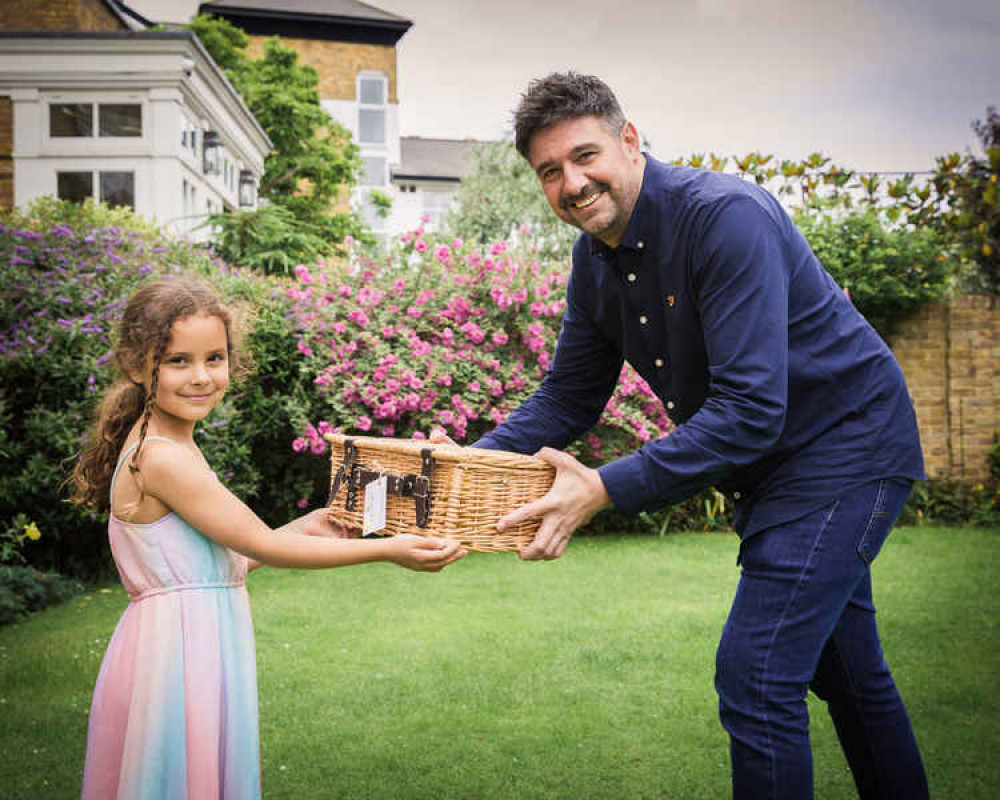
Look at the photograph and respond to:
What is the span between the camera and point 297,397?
816 cm

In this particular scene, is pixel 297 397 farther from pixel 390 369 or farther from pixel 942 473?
pixel 942 473

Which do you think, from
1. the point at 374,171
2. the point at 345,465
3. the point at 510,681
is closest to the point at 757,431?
the point at 345,465

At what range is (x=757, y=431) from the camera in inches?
83.2

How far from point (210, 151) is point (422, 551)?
16.3 m

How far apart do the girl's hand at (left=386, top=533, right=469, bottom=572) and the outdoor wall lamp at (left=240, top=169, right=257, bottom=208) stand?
62.7 ft

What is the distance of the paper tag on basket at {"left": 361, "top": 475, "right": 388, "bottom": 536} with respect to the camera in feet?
7.73

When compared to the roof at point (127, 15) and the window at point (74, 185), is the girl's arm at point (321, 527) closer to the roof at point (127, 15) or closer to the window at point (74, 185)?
the window at point (74, 185)

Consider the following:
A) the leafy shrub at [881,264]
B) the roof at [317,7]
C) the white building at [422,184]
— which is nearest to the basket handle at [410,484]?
the leafy shrub at [881,264]

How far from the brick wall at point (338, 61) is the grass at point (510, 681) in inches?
1146

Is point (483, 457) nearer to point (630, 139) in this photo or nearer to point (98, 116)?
point (630, 139)

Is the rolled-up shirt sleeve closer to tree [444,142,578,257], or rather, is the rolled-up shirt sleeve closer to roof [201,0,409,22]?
tree [444,142,578,257]

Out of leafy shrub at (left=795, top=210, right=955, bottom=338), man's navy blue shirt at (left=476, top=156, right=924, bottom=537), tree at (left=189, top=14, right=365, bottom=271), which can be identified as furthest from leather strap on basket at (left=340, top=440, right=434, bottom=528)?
tree at (left=189, top=14, right=365, bottom=271)

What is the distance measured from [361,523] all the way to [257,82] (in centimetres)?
2253

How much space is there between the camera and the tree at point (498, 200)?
26.4 m
